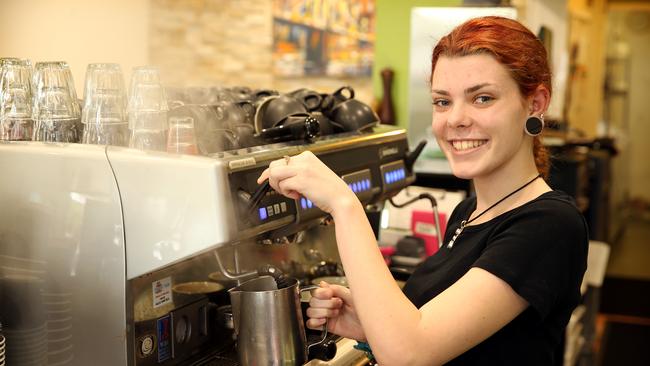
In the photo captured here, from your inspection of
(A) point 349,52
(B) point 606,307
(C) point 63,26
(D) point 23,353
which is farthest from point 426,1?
(D) point 23,353

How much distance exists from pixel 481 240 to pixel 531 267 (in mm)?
155

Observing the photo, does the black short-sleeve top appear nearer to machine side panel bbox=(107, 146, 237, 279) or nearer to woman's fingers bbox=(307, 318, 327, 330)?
woman's fingers bbox=(307, 318, 327, 330)

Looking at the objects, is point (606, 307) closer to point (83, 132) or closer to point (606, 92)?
point (606, 92)

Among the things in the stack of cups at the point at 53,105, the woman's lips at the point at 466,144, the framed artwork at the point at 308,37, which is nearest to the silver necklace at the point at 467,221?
the woman's lips at the point at 466,144

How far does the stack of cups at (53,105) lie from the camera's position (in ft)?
5.26

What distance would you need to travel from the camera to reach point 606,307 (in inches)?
258

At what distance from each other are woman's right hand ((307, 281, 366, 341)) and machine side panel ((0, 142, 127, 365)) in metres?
0.41

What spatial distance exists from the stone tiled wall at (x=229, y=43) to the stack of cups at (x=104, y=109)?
11.8 feet

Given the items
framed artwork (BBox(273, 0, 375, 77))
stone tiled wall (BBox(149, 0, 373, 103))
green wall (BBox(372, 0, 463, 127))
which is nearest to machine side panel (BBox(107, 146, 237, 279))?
stone tiled wall (BBox(149, 0, 373, 103))

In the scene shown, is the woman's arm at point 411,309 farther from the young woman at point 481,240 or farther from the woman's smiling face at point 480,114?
the woman's smiling face at point 480,114

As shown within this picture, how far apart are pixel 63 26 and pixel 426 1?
2725mm

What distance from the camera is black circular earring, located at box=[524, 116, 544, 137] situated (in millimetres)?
1487

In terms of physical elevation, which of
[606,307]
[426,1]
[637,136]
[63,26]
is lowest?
[606,307]

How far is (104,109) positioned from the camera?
1609 millimetres
